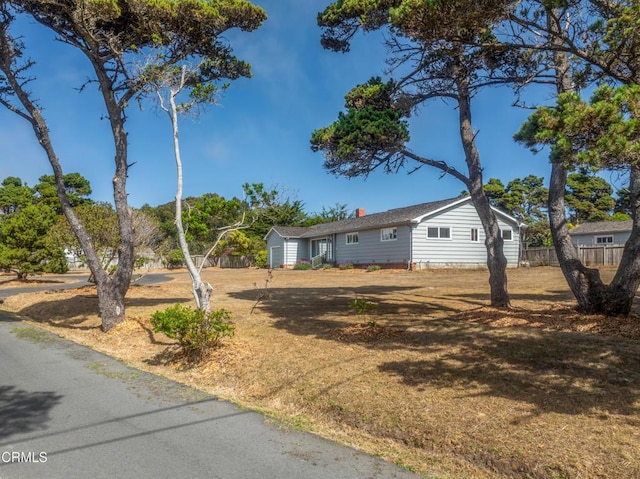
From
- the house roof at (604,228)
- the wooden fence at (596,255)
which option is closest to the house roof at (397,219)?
the wooden fence at (596,255)

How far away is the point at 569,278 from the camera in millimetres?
9102

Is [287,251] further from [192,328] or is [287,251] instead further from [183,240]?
[192,328]

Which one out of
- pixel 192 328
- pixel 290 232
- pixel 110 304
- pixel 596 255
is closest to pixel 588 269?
pixel 192 328

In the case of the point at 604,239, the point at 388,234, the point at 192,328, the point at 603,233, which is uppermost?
the point at 603,233

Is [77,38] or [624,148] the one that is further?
[77,38]

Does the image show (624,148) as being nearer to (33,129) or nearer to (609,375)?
(609,375)

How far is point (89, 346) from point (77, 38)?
23.0 feet

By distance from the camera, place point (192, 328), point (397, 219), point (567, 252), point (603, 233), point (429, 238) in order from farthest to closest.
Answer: point (603, 233) → point (397, 219) → point (429, 238) → point (567, 252) → point (192, 328)

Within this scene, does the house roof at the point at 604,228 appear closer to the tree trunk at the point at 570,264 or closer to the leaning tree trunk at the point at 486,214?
the leaning tree trunk at the point at 486,214

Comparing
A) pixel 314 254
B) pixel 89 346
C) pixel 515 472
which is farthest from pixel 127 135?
pixel 314 254

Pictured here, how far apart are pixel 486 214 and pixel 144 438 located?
8.57 metres

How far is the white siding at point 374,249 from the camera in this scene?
2728 centimetres

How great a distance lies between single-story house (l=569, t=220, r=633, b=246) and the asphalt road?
34.8m

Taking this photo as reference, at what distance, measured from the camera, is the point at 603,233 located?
34625 millimetres
